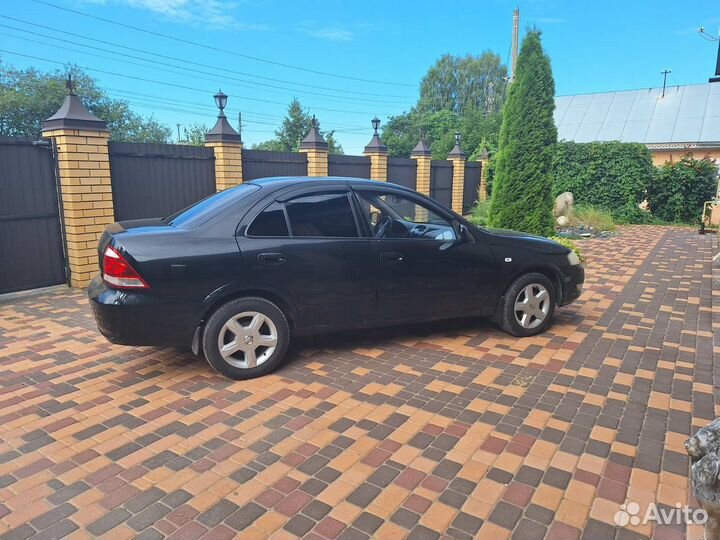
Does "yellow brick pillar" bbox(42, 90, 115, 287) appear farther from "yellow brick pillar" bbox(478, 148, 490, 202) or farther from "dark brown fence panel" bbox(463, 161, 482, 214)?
"yellow brick pillar" bbox(478, 148, 490, 202)

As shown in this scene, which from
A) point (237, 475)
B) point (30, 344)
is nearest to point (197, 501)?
point (237, 475)

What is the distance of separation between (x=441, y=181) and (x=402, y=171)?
7.18 feet

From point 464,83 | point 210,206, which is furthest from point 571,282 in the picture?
point 464,83

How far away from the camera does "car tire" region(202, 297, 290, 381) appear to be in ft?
12.7

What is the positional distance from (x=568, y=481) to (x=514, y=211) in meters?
8.45

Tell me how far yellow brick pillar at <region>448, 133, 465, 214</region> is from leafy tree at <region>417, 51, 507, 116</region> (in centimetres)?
4045

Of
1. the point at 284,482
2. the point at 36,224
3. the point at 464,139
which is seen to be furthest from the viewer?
the point at 464,139

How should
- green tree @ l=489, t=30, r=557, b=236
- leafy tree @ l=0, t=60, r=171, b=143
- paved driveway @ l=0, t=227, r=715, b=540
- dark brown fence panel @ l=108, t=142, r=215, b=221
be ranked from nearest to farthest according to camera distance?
paved driveway @ l=0, t=227, r=715, b=540
dark brown fence panel @ l=108, t=142, r=215, b=221
green tree @ l=489, t=30, r=557, b=236
leafy tree @ l=0, t=60, r=171, b=143

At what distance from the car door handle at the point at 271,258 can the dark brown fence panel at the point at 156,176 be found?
452cm

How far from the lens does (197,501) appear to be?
2.55 meters

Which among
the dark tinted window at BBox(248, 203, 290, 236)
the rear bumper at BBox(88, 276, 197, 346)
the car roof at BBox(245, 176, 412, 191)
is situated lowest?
the rear bumper at BBox(88, 276, 197, 346)

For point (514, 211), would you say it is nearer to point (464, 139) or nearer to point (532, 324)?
point (532, 324)

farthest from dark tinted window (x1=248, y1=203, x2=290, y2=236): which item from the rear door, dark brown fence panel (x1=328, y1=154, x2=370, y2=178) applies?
dark brown fence panel (x1=328, y1=154, x2=370, y2=178)

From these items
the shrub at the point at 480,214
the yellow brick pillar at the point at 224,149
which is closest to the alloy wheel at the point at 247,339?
the yellow brick pillar at the point at 224,149
